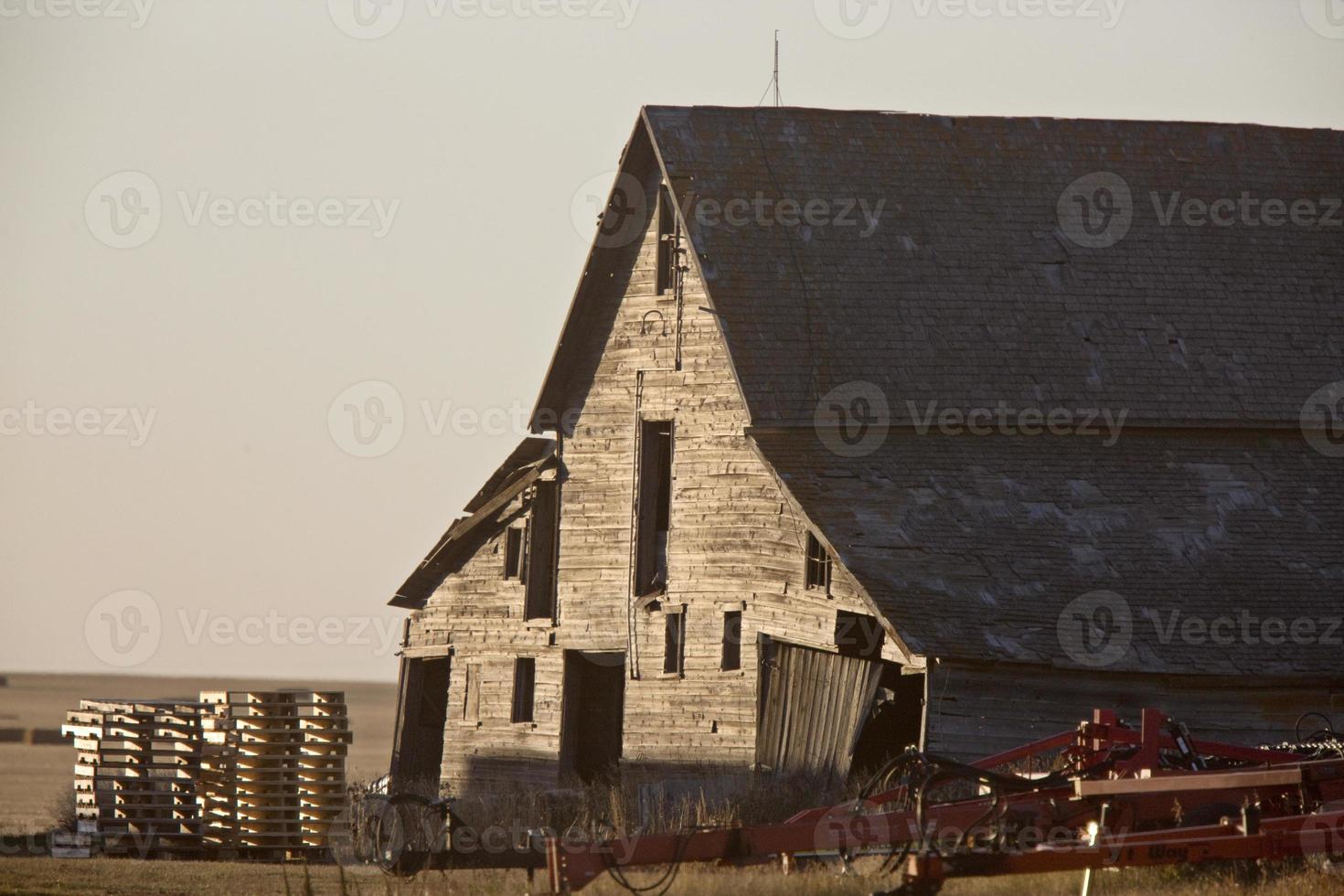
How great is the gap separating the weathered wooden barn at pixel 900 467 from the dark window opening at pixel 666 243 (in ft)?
0.15

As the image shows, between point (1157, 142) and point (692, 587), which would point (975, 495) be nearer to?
point (692, 587)

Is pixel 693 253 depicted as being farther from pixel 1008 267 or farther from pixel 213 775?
pixel 213 775

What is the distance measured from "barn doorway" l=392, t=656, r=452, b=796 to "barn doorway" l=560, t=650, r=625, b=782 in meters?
3.17

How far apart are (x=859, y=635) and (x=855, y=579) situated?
3.54 ft

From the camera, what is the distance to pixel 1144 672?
80.5 feet

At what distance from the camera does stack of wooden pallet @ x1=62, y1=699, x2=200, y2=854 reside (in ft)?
80.4

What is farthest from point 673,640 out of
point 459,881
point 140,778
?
point 459,881

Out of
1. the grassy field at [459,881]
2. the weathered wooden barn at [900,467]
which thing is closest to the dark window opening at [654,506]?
the weathered wooden barn at [900,467]

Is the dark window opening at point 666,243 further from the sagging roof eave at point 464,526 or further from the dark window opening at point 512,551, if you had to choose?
the dark window opening at point 512,551

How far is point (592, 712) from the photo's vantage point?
30938 mm

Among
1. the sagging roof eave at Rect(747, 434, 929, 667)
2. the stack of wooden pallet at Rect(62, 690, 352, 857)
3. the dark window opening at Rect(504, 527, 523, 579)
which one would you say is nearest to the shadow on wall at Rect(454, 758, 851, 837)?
the sagging roof eave at Rect(747, 434, 929, 667)

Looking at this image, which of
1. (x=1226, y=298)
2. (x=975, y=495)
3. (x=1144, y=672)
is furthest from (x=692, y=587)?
(x=1226, y=298)

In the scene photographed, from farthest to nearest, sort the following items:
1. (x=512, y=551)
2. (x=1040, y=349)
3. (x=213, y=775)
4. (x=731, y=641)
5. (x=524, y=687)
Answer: (x=512, y=551), (x=524, y=687), (x=1040, y=349), (x=731, y=641), (x=213, y=775)

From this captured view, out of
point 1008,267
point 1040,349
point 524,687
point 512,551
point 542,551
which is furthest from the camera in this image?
point 512,551
